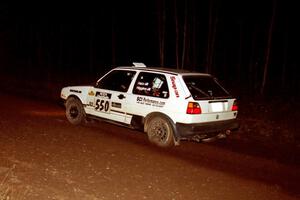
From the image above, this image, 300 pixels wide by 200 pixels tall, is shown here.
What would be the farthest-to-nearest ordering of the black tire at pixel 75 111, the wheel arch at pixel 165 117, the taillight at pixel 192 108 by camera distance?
the black tire at pixel 75 111 → the wheel arch at pixel 165 117 → the taillight at pixel 192 108

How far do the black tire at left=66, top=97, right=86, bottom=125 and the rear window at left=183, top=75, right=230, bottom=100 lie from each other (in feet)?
10.0

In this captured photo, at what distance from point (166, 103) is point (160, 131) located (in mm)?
Result: 633

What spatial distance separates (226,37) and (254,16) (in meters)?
7.93

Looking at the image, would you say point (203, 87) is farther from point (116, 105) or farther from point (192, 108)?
point (116, 105)

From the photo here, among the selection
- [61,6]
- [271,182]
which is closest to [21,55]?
[61,6]

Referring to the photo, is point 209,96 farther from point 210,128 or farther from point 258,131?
point 258,131

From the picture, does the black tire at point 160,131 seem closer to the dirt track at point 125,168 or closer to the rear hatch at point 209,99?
the dirt track at point 125,168

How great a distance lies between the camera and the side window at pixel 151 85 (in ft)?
28.3

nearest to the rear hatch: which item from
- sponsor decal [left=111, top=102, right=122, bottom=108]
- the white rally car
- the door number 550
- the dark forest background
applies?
the white rally car

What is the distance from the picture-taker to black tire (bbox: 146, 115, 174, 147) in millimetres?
8508

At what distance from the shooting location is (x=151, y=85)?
8.88 meters

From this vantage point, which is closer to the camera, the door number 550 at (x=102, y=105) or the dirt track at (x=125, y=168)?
the dirt track at (x=125, y=168)

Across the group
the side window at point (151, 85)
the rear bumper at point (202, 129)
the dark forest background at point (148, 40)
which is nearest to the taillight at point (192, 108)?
the rear bumper at point (202, 129)

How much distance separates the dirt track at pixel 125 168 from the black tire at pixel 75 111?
12.1 inches
